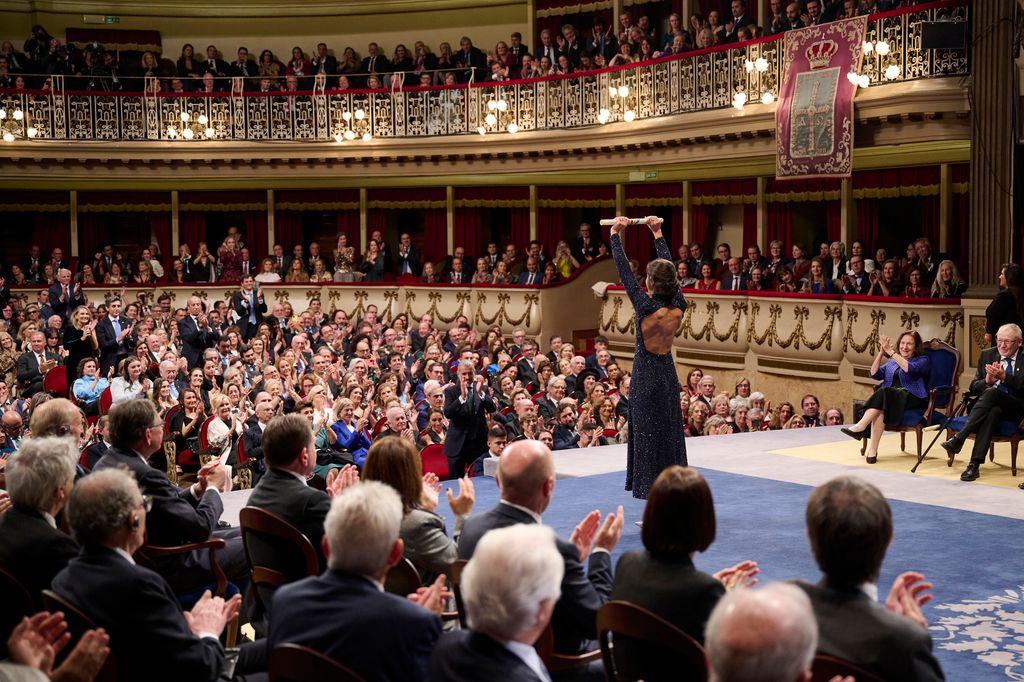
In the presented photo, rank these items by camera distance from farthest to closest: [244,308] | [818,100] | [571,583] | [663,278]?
1. [244,308]
2. [818,100]
3. [663,278]
4. [571,583]

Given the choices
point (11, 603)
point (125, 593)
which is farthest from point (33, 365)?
point (125, 593)

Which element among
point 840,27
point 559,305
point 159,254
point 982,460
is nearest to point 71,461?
point 982,460

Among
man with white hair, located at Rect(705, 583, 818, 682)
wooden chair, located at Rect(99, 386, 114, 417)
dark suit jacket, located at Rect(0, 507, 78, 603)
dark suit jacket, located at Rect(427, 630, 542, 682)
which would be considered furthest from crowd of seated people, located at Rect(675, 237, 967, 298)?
man with white hair, located at Rect(705, 583, 818, 682)

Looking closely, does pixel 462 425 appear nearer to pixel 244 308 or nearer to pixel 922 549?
pixel 922 549

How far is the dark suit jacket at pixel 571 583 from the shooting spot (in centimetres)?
364

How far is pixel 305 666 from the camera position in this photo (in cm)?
294

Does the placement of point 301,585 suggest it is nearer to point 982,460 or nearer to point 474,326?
point 982,460

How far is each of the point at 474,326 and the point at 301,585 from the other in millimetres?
15424

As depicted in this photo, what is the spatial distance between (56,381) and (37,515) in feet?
27.9

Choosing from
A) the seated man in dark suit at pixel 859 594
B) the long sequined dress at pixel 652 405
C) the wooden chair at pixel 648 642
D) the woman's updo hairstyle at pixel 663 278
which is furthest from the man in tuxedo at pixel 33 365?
the seated man in dark suit at pixel 859 594

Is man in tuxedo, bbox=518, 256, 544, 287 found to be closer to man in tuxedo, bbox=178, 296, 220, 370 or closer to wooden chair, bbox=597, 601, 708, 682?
man in tuxedo, bbox=178, 296, 220, 370

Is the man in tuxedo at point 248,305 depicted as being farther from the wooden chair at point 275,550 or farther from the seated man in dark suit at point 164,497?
the wooden chair at point 275,550

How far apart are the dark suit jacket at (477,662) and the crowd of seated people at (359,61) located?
47.7 ft

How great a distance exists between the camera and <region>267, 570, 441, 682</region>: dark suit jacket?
3.02 meters
